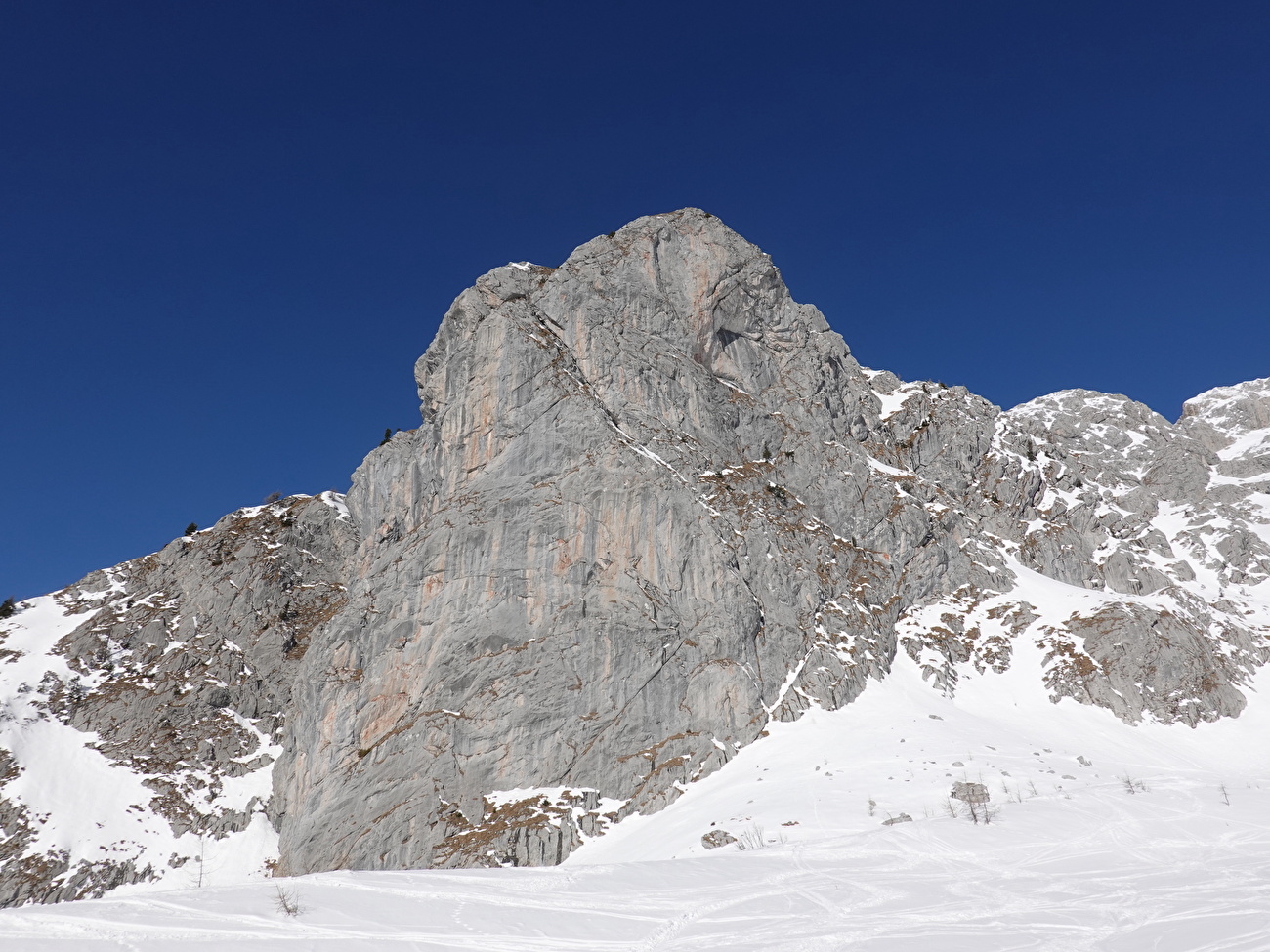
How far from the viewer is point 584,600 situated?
207 feet

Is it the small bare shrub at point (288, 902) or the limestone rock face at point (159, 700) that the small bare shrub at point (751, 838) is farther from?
the limestone rock face at point (159, 700)

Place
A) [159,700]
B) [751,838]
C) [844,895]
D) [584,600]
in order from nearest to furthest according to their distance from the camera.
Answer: [844,895] < [751,838] < [584,600] < [159,700]

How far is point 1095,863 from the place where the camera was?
76.7 feet

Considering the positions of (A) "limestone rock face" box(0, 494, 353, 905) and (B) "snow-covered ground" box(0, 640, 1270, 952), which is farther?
(A) "limestone rock face" box(0, 494, 353, 905)

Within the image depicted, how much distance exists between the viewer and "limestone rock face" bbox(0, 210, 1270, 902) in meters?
57.8

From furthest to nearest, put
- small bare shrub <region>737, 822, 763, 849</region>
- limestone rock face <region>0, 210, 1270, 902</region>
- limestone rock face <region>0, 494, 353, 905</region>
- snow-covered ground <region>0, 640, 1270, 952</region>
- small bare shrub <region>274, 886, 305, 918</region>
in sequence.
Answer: limestone rock face <region>0, 494, 353, 905</region> < limestone rock face <region>0, 210, 1270, 902</region> < small bare shrub <region>737, 822, 763, 849</region> < small bare shrub <region>274, 886, 305, 918</region> < snow-covered ground <region>0, 640, 1270, 952</region>

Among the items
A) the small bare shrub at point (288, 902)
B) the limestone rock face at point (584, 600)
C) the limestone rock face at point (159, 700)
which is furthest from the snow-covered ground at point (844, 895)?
the limestone rock face at point (159, 700)

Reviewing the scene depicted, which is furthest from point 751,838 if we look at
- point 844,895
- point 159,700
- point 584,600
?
point 159,700

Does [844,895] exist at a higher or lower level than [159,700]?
lower

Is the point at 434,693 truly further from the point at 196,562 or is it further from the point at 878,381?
the point at 878,381

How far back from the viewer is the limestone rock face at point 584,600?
57812mm

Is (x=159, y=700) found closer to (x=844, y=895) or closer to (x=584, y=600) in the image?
(x=584, y=600)

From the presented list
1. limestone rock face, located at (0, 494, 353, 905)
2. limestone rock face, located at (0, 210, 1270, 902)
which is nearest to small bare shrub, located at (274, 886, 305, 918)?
limestone rock face, located at (0, 210, 1270, 902)

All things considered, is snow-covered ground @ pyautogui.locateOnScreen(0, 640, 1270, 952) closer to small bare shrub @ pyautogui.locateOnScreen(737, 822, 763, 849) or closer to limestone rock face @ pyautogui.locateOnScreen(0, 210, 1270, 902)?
small bare shrub @ pyautogui.locateOnScreen(737, 822, 763, 849)
